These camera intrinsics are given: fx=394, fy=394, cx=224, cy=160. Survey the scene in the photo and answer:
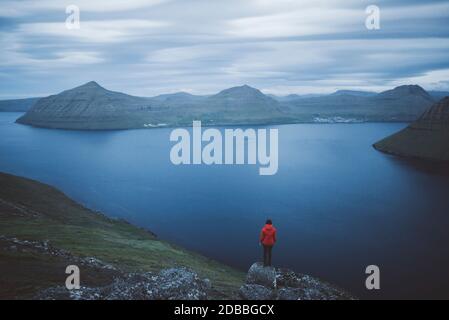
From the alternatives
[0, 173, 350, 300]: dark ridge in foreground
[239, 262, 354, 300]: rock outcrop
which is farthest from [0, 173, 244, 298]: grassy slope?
[239, 262, 354, 300]: rock outcrop

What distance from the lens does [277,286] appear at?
23109mm

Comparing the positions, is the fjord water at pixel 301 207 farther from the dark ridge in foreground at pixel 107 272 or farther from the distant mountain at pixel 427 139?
the dark ridge in foreground at pixel 107 272

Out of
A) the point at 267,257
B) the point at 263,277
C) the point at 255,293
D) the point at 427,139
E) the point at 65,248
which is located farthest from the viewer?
the point at 427,139

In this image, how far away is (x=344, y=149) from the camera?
18438cm

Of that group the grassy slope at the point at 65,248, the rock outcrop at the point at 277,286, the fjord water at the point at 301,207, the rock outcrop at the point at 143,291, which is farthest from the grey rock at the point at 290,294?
the fjord water at the point at 301,207

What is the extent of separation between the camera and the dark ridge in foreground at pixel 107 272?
20672 millimetres

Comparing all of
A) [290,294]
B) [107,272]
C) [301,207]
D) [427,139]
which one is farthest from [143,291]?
[427,139]

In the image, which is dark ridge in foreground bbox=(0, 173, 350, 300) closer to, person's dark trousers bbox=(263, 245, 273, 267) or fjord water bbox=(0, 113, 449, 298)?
person's dark trousers bbox=(263, 245, 273, 267)

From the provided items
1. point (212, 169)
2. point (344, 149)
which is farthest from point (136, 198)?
point (344, 149)

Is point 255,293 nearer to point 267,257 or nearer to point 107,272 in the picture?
point 267,257

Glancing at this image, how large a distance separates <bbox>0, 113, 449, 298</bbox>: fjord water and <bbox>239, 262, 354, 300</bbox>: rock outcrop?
19.6 m

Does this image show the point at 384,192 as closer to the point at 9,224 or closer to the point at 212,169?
the point at 212,169

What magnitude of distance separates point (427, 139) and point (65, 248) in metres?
154
